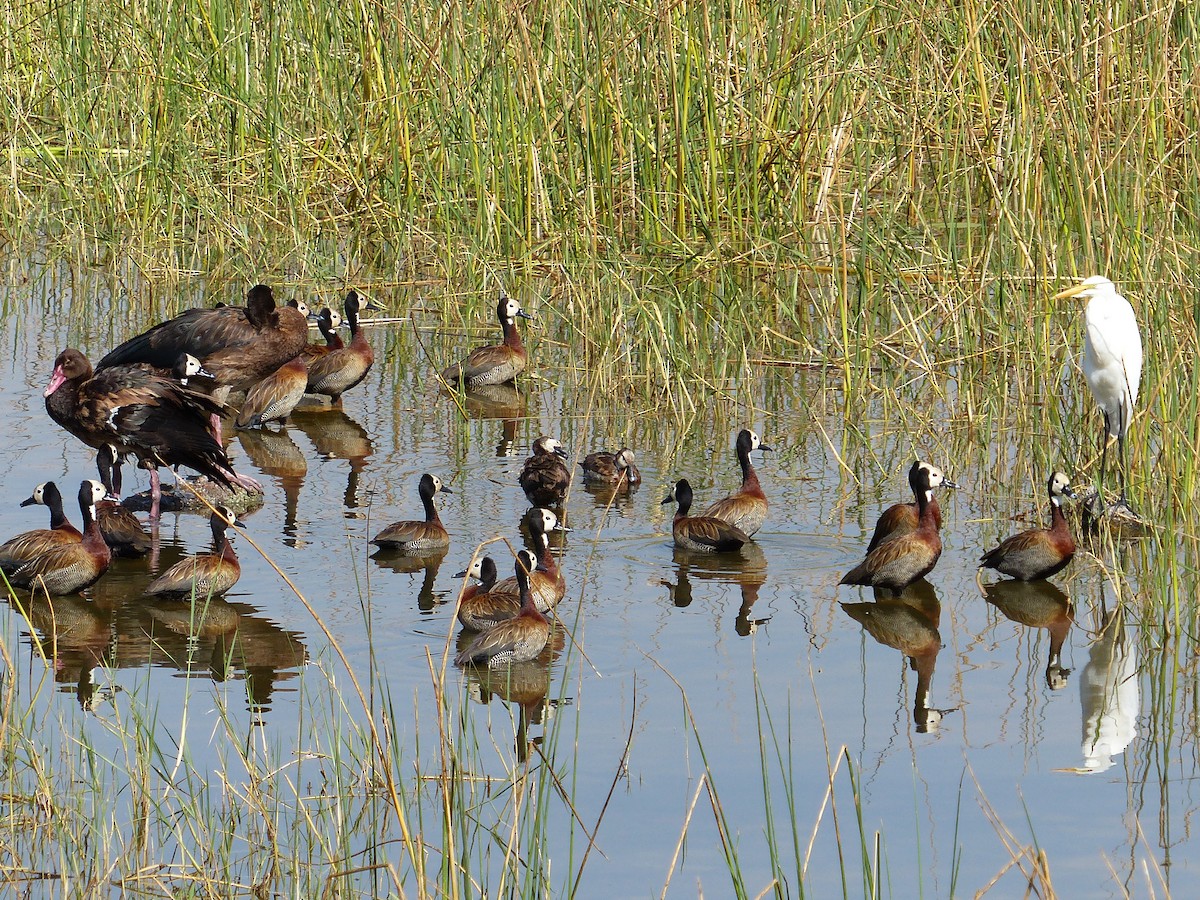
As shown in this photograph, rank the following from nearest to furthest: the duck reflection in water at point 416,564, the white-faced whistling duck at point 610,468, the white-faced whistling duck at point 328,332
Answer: the duck reflection in water at point 416,564
the white-faced whistling duck at point 610,468
the white-faced whistling duck at point 328,332

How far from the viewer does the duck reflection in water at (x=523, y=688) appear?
5958 mm

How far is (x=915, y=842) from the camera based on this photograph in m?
5.03

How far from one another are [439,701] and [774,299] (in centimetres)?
788

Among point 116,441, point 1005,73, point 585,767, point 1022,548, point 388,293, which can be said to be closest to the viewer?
point 585,767

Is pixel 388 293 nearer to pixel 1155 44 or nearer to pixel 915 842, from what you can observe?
pixel 1155 44

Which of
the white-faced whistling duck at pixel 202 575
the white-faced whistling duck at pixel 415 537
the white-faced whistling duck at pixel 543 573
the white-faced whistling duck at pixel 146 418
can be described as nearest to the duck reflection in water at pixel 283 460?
the white-faced whistling duck at pixel 146 418

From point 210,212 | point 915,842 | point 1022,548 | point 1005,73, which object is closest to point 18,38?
point 210,212

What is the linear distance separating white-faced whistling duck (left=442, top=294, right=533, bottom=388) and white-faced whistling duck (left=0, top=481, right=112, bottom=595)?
11.4ft

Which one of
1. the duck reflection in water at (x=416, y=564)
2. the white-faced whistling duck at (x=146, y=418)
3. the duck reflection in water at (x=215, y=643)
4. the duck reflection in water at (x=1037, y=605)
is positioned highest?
the white-faced whistling duck at (x=146, y=418)

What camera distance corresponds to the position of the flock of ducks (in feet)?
23.4

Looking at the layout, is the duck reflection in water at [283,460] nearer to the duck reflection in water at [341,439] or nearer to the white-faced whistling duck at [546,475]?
the duck reflection in water at [341,439]

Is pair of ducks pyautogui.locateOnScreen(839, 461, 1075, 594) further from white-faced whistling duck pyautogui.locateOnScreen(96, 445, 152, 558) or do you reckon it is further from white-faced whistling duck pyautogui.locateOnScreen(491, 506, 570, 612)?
white-faced whistling duck pyautogui.locateOnScreen(96, 445, 152, 558)

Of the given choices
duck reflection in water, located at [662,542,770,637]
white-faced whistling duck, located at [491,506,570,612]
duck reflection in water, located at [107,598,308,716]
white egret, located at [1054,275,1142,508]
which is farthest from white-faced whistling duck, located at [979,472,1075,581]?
duck reflection in water, located at [107,598,308,716]

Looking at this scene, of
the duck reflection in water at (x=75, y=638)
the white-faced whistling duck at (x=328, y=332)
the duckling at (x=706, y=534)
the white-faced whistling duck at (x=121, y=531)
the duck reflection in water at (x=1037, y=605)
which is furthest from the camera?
the white-faced whistling duck at (x=328, y=332)
